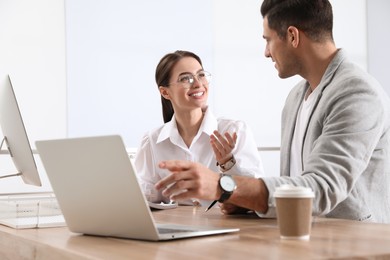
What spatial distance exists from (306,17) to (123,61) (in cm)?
288

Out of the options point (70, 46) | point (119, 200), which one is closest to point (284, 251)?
point (119, 200)

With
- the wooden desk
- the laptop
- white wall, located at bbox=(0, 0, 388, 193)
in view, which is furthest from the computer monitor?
white wall, located at bbox=(0, 0, 388, 193)

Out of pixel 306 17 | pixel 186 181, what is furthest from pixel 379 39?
pixel 186 181

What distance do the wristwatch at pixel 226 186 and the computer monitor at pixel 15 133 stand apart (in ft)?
2.27

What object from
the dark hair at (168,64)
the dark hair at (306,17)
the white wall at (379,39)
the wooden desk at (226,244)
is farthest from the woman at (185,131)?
the white wall at (379,39)

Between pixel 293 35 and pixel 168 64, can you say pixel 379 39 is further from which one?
pixel 293 35

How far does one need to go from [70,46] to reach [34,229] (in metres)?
3.14

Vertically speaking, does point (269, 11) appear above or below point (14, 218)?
above

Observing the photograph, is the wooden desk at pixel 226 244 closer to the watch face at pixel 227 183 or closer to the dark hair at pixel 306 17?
the watch face at pixel 227 183

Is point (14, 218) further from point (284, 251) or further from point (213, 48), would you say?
point (213, 48)

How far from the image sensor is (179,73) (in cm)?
375

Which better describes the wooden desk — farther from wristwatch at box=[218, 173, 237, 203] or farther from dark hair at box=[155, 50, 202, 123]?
dark hair at box=[155, 50, 202, 123]

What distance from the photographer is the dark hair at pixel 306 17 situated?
94.9 inches

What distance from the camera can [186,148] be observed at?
3414mm
